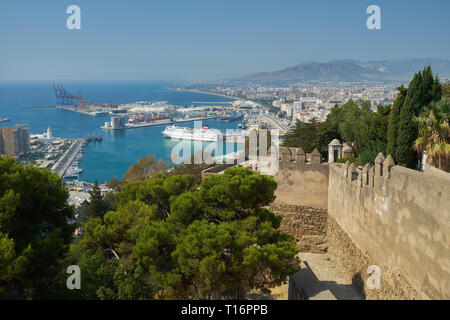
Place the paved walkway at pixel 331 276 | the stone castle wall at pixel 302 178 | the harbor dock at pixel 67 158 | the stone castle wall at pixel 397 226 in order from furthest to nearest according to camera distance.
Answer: the harbor dock at pixel 67 158
the stone castle wall at pixel 302 178
the paved walkway at pixel 331 276
the stone castle wall at pixel 397 226

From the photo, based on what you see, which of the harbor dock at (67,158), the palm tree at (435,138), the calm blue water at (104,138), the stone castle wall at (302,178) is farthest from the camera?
the calm blue water at (104,138)

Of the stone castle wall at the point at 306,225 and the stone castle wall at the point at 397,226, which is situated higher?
the stone castle wall at the point at 397,226

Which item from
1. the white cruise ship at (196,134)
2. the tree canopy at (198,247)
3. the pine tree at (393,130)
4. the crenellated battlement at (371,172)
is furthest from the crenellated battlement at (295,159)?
the white cruise ship at (196,134)

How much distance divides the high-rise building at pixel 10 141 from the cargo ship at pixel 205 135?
23.3 m

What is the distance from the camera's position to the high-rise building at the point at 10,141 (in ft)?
159

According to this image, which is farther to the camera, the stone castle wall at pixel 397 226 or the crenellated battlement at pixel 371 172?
the crenellated battlement at pixel 371 172

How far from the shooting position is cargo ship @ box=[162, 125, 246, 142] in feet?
189

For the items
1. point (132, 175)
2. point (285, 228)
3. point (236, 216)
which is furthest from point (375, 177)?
point (132, 175)

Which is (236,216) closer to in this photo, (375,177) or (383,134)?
(375,177)

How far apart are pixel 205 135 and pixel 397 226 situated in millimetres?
54856

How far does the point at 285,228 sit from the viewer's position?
9477 millimetres

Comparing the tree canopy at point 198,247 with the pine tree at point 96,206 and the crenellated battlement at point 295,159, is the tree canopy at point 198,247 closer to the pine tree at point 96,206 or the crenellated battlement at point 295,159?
the crenellated battlement at point 295,159
